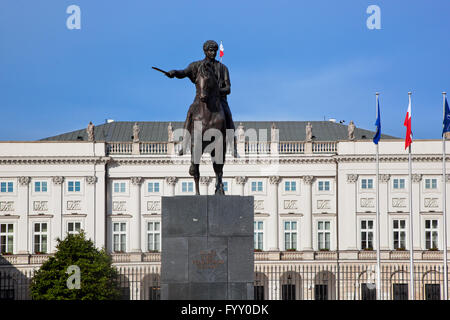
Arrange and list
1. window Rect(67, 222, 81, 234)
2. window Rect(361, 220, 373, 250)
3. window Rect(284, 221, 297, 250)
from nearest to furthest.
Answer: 1. window Rect(67, 222, 81, 234)
2. window Rect(361, 220, 373, 250)
3. window Rect(284, 221, 297, 250)

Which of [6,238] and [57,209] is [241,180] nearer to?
[57,209]

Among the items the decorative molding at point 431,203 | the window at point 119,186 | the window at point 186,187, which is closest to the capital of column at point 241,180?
the window at point 186,187

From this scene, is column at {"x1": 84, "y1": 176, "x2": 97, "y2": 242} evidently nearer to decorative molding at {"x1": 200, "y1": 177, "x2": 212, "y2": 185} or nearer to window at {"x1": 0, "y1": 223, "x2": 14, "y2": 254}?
window at {"x1": 0, "y1": 223, "x2": 14, "y2": 254}

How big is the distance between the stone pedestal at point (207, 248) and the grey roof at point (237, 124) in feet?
197

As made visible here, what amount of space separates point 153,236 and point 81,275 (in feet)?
46.0

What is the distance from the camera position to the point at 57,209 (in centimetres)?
7675

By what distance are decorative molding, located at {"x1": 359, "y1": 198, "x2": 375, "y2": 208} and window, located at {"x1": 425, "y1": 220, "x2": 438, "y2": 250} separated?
13.8ft

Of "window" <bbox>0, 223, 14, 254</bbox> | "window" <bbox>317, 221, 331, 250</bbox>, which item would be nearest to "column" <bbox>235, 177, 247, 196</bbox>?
"window" <bbox>317, 221, 331, 250</bbox>

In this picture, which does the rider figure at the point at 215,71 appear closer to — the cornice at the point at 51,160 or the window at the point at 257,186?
the cornice at the point at 51,160

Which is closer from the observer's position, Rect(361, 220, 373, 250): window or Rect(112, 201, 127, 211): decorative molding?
Rect(361, 220, 373, 250): window

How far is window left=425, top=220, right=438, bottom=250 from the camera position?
250 feet

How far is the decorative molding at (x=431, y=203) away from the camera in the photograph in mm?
76875

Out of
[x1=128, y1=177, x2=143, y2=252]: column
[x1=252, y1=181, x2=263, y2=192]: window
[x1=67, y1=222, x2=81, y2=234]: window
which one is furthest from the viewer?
[x1=252, y1=181, x2=263, y2=192]: window

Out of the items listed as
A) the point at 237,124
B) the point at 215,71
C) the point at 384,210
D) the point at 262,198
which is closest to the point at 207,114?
the point at 215,71
